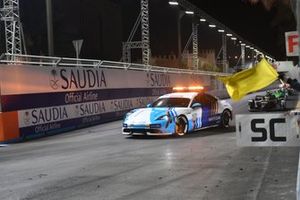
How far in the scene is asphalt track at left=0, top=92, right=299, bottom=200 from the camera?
8414 millimetres

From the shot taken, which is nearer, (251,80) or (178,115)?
(251,80)

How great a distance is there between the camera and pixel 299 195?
4.67 metres

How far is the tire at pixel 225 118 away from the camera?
19094 millimetres

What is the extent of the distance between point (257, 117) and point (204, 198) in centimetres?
288

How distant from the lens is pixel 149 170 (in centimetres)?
1048

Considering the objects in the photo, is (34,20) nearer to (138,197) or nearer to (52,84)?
(52,84)

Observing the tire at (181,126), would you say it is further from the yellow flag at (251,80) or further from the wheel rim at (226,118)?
the yellow flag at (251,80)

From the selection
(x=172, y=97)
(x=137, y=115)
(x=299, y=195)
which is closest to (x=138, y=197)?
(x=299, y=195)

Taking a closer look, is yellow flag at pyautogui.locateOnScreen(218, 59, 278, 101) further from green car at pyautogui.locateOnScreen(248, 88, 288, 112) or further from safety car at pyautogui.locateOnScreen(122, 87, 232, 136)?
green car at pyautogui.locateOnScreen(248, 88, 288, 112)

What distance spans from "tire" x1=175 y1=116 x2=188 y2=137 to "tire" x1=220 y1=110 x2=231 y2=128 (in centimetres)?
251

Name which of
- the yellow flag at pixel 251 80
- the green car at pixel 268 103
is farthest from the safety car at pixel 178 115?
the yellow flag at pixel 251 80

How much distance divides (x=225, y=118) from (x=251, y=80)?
1406 cm

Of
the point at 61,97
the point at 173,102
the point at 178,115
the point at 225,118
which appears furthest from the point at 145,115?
the point at 61,97

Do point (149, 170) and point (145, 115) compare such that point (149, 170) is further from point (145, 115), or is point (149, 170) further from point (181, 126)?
point (181, 126)
